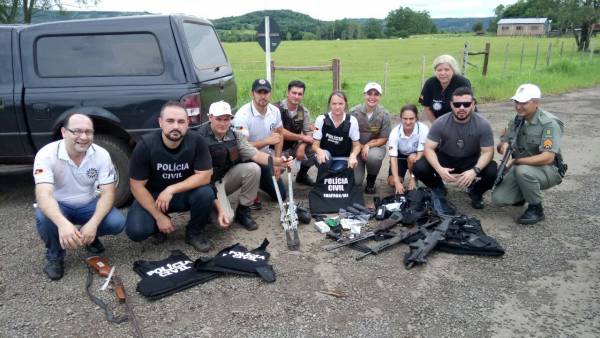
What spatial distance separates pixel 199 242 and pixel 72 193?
1.13m

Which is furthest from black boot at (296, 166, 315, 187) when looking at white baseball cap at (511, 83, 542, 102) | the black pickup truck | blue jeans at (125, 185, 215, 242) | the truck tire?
white baseball cap at (511, 83, 542, 102)

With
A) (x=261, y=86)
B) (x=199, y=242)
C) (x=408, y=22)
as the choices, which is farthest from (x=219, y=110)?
(x=408, y=22)

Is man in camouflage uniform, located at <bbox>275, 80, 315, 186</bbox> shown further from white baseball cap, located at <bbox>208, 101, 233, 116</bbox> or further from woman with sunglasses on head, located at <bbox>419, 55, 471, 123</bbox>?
woman with sunglasses on head, located at <bbox>419, 55, 471, 123</bbox>

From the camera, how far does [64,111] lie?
4.64 m

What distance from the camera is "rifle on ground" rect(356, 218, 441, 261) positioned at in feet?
12.9

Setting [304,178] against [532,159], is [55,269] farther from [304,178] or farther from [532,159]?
[532,159]

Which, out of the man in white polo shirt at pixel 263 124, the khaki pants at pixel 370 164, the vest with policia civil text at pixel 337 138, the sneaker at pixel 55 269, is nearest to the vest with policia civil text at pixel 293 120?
the man in white polo shirt at pixel 263 124

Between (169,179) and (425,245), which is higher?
(169,179)

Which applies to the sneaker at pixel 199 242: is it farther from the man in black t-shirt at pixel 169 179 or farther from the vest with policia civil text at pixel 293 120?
the vest with policia civil text at pixel 293 120

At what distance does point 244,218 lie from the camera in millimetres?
4594

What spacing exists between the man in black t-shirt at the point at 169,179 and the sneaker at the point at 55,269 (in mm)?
562

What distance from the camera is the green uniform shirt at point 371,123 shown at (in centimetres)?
557

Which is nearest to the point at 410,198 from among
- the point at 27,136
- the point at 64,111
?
the point at 64,111

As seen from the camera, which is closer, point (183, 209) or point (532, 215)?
point (183, 209)
